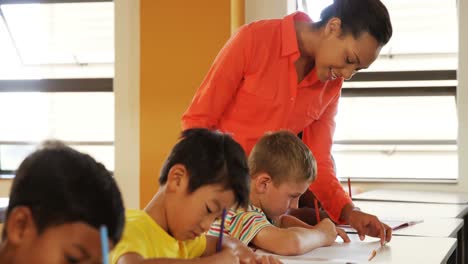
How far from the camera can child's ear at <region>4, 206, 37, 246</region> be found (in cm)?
83

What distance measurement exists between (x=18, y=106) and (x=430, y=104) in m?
2.90

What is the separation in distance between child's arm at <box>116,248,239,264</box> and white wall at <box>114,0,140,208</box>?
317 centimetres

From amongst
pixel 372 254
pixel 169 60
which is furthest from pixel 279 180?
pixel 169 60

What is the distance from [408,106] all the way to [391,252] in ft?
9.52

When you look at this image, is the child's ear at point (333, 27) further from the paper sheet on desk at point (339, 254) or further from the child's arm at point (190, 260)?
the child's arm at point (190, 260)

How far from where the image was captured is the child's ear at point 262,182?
1919mm

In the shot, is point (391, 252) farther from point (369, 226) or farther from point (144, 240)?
point (144, 240)

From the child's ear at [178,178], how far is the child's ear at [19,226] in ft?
1.71

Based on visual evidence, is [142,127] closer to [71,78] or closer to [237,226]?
[71,78]

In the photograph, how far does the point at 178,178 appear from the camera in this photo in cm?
136

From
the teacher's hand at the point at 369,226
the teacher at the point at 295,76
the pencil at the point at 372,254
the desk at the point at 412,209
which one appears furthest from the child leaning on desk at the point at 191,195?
the desk at the point at 412,209

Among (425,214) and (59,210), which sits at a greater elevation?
(59,210)

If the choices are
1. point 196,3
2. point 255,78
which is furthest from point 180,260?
point 196,3

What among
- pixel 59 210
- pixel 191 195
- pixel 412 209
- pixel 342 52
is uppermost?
pixel 342 52
